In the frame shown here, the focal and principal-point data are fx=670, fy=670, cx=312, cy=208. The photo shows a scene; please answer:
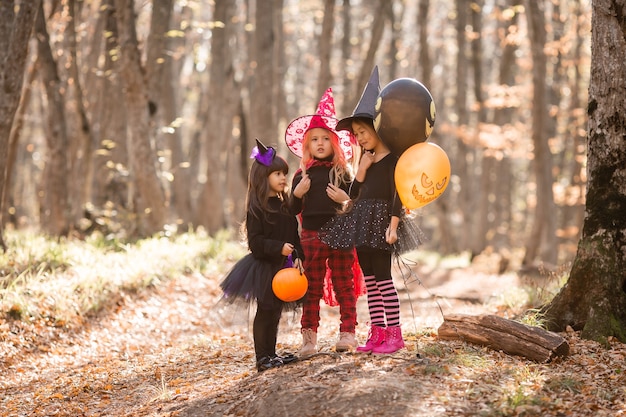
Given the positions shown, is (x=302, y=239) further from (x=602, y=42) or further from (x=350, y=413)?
(x=602, y=42)

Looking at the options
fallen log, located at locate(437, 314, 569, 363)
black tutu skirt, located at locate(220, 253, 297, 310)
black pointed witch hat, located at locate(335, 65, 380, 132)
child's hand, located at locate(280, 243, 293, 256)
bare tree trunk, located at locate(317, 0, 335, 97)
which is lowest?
fallen log, located at locate(437, 314, 569, 363)

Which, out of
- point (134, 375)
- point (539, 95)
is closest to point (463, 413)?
point (134, 375)

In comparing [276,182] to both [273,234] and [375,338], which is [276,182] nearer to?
[273,234]

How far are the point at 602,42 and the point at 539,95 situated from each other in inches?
323

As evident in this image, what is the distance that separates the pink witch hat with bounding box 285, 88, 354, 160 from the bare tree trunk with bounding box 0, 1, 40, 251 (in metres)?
5.20

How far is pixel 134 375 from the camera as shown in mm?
6652

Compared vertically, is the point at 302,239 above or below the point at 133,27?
below

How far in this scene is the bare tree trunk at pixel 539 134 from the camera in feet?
46.7

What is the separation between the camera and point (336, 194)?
575 cm

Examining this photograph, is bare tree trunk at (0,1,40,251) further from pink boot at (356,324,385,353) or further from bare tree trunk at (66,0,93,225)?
pink boot at (356,324,385,353)

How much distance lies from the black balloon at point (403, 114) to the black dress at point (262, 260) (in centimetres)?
112

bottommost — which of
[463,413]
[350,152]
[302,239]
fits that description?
[463,413]

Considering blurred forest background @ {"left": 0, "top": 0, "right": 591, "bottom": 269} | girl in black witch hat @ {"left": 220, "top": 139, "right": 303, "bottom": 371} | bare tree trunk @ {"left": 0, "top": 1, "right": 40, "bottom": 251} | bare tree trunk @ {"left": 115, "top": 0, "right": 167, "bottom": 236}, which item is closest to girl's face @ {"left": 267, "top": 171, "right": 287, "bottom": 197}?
girl in black witch hat @ {"left": 220, "top": 139, "right": 303, "bottom": 371}

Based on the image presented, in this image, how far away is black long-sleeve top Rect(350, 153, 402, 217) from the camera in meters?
5.62
